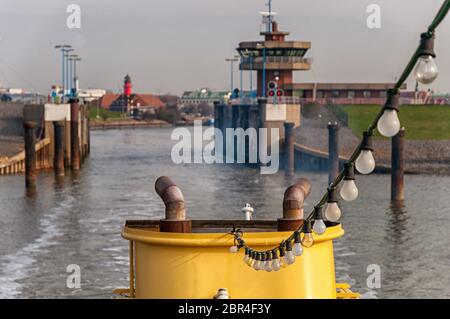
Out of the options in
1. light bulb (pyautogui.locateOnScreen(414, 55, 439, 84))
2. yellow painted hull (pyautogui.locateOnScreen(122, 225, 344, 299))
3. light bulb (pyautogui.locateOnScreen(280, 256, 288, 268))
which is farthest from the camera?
yellow painted hull (pyautogui.locateOnScreen(122, 225, 344, 299))

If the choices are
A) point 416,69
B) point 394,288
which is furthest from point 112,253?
point 416,69

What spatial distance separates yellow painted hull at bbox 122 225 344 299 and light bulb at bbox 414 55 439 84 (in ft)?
20.4

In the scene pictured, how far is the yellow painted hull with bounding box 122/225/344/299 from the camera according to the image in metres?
13.0

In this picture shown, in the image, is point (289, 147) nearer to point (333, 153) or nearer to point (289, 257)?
point (333, 153)

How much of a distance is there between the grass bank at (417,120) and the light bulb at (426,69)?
3137 inches

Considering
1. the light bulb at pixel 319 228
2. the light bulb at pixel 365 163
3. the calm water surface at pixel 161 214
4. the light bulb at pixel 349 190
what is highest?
the light bulb at pixel 365 163

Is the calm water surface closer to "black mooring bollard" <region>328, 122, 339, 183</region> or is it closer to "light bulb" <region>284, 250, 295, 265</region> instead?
"black mooring bollard" <region>328, 122, 339, 183</region>

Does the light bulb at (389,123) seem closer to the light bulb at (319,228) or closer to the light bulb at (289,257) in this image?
the light bulb at (319,228)

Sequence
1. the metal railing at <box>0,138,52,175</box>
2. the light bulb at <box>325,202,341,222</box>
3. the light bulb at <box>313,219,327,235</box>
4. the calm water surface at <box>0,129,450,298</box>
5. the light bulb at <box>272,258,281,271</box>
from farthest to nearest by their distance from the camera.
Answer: the metal railing at <box>0,138,52,175</box>, the calm water surface at <box>0,129,450,298</box>, the light bulb at <box>272,258,281,271</box>, the light bulb at <box>313,219,327,235</box>, the light bulb at <box>325,202,341,222</box>

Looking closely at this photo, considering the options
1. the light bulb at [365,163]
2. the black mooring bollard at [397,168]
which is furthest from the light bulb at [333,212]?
the black mooring bollard at [397,168]

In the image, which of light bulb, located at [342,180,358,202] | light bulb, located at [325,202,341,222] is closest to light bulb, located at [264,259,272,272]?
light bulb, located at [325,202,341,222]

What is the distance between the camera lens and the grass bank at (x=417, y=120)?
88688 millimetres
